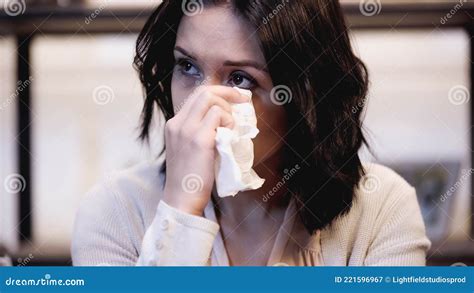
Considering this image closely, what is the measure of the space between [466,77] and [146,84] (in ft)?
2.14

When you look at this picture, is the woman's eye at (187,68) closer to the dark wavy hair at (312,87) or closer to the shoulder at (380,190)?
the dark wavy hair at (312,87)

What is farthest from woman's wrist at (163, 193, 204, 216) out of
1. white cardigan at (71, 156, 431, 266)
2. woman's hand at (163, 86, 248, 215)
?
white cardigan at (71, 156, 431, 266)

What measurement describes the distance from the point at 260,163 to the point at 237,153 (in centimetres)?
16

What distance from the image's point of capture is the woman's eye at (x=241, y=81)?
93cm

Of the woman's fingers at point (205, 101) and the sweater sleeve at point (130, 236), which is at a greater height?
the woman's fingers at point (205, 101)

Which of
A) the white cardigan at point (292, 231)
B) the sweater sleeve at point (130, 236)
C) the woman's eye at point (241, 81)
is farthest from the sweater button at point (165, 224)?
the woman's eye at point (241, 81)

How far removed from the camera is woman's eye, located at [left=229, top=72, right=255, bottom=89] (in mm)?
933

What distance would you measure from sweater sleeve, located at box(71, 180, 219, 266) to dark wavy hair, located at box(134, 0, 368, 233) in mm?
171

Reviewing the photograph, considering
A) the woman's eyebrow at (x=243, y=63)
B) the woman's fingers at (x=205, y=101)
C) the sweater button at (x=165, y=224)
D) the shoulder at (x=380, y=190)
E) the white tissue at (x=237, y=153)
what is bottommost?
the sweater button at (x=165, y=224)

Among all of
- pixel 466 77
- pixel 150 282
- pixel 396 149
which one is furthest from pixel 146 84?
pixel 466 77

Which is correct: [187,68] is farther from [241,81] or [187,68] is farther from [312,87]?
[312,87]

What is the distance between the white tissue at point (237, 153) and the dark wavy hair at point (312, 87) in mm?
95

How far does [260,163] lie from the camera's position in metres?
1.04

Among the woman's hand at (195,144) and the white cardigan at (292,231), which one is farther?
the white cardigan at (292,231)
